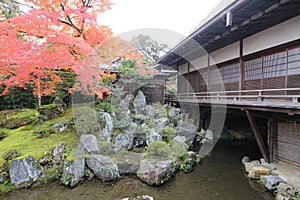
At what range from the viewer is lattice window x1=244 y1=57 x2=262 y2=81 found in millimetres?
6992

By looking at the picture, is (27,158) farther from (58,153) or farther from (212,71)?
(212,71)

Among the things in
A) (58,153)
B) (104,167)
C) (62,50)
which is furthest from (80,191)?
(62,50)

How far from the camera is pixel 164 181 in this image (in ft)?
19.1

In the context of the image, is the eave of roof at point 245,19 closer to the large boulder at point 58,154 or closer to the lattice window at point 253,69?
the lattice window at point 253,69

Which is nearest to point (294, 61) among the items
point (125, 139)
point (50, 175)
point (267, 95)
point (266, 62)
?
point (266, 62)

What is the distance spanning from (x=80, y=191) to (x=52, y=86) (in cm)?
629

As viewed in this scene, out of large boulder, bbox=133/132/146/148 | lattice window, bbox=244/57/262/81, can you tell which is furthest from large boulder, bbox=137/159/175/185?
lattice window, bbox=244/57/262/81

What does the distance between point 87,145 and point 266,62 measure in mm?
7942

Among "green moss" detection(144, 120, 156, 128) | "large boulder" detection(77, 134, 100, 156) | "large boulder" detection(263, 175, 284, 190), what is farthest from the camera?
"green moss" detection(144, 120, 156, 128)

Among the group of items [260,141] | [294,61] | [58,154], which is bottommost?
[58,154]

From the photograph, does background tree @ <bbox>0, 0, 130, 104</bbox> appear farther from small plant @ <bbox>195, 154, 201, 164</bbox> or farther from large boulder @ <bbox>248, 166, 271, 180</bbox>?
large boulder @ <bbox>248, 166, 271, 180</bbox>

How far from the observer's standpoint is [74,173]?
5809 mm

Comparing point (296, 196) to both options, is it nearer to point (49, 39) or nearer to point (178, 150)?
point (178, 150)

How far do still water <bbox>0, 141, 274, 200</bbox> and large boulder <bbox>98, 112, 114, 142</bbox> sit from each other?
2164mm
